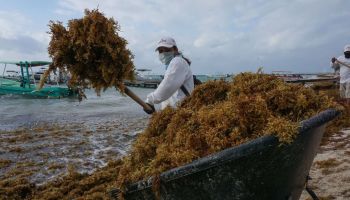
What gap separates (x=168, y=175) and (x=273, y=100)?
1.11m

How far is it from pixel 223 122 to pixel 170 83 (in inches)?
90.6

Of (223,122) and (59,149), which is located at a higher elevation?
(223,122)

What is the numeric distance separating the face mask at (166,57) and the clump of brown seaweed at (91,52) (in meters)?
1.07

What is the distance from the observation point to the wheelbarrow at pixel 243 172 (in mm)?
2771

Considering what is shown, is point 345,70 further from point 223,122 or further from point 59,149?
point 223,122

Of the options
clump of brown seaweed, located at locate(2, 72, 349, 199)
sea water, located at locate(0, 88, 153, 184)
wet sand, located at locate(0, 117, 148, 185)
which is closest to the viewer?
clump of brown seaweed, located at locate(2, 72, 349, 199)

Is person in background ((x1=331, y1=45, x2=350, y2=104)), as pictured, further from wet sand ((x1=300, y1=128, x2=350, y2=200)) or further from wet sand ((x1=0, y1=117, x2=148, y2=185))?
wet sand ((x1=0, y1=117, x2=148, y2=185))

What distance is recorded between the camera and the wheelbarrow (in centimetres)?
277

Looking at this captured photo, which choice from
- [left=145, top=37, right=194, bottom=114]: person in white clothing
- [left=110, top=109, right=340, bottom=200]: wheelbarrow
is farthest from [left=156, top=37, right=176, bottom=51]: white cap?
[left=110, top=109, right=340, bottom=200]: wheelbarrow

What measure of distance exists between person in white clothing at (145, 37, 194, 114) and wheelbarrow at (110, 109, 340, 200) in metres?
2.26

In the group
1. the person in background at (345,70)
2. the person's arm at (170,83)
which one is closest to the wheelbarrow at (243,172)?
the person's arm at (170,83)

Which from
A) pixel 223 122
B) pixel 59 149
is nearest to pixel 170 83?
pixel 223 122

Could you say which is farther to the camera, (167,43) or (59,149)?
(59,149)

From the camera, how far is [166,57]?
584 cm
